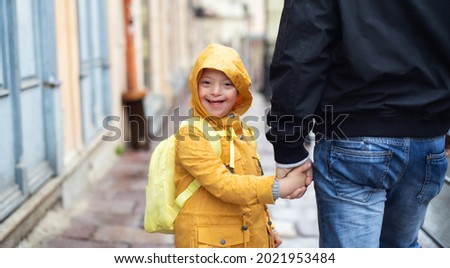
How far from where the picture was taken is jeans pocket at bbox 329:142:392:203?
7.26 ft

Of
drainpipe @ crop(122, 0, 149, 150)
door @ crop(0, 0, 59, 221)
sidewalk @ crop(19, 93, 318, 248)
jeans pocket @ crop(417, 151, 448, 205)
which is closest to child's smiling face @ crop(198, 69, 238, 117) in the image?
jeans pocket @ crop(417, 151, 448, 205)

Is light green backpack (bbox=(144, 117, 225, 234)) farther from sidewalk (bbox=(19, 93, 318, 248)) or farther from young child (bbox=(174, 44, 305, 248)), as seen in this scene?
sidewalk (bbox=(19, 93, 318, 248))

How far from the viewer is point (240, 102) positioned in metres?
A: 2.74

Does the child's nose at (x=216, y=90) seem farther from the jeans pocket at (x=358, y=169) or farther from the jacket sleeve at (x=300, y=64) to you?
the jeans pocket at (x=358, y=169)

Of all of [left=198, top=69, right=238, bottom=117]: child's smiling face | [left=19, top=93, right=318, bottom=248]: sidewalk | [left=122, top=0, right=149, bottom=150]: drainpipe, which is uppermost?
[left=198, top=69, right=238, bottom=117]: child's smiling face

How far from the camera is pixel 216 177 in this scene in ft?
8.17

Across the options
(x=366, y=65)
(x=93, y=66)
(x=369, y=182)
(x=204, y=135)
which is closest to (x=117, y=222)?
(x=93, y=66)

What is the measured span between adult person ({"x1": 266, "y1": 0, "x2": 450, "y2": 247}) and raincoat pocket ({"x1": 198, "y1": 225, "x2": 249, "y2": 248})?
17.1 inches

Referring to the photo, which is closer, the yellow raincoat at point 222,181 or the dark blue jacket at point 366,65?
the dark blue jacket at point 366,65

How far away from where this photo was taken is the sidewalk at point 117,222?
4.71m

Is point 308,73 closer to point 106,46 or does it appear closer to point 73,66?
point 73,66

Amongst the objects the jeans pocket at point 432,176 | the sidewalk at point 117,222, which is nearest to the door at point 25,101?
the sidewalk at point 117,222

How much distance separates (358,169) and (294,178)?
28 cm

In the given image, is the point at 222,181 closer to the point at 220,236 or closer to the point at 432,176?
the point at 220,236
